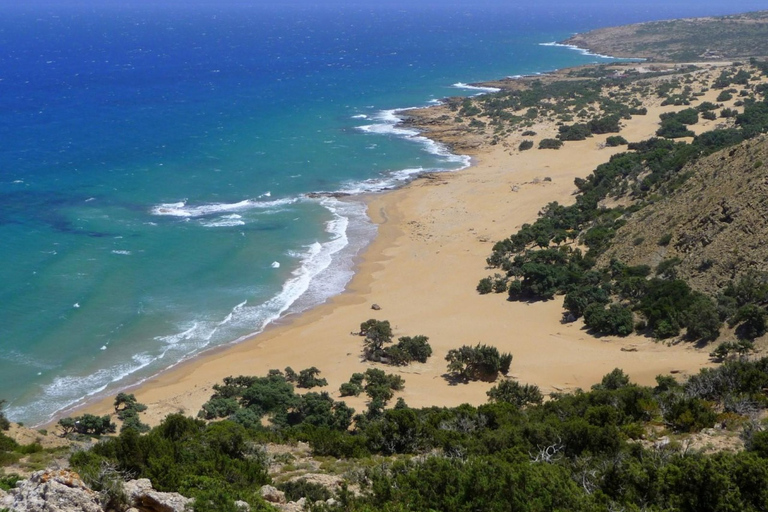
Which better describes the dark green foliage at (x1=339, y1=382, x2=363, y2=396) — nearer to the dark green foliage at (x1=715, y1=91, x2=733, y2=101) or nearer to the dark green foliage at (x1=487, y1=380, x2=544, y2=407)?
the dark green foliage at (x1=487, y1=380, x2=544, y2=407)

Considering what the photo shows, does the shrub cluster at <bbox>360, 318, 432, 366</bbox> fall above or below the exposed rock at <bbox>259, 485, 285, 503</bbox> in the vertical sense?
below

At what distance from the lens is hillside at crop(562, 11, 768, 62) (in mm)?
120812

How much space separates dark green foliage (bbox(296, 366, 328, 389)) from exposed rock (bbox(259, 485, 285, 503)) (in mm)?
13884

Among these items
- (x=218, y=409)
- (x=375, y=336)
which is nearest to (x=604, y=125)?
(x=375, y=336)

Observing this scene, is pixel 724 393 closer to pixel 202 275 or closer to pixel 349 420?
pixel 349 420

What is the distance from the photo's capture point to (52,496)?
434 inches

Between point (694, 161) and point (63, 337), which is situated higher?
point (694, 161)

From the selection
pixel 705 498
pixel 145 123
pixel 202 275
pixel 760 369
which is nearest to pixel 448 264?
pixel 202 275

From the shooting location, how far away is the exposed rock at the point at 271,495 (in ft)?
44.5

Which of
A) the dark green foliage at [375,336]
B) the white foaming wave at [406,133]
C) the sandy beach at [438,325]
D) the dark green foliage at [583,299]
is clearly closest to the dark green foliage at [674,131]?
the sandy beach at [438,325]

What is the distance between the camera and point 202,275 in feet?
133

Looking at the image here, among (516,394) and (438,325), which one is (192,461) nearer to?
(516,394)

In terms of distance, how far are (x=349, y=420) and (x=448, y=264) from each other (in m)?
19.3

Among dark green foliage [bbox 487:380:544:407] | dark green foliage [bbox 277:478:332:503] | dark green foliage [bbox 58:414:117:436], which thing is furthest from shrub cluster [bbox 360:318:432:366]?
dark green foliage [bbox 277:478:332:503]
